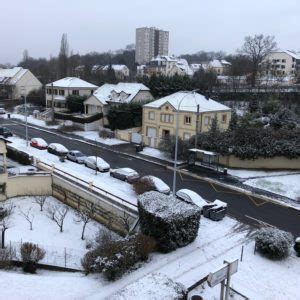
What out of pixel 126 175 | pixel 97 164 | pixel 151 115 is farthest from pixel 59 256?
pixel 151 115

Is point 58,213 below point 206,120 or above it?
below

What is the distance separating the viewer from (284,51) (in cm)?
11775

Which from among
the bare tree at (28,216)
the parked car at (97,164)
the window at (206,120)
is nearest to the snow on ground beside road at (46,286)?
the bare tree at (28,216)

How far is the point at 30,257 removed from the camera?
1909cm

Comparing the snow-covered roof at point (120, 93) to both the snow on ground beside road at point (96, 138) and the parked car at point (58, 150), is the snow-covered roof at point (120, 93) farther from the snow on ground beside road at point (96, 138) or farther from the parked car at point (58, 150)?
the parked car at point (58, 150)

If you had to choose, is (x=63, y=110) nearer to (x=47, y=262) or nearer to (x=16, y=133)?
(x=16, y=133)

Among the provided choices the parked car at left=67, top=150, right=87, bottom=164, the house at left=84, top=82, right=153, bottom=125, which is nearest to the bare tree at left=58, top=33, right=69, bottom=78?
the house at left=84, top=82, right=153, bottom=125

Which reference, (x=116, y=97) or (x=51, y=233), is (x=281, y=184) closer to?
(x=51, y=233)

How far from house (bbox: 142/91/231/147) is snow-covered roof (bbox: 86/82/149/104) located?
810cm

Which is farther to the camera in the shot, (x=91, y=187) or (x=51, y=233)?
(x=91, y=187)

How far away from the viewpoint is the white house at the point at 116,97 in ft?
189

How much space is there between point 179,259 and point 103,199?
331 inches

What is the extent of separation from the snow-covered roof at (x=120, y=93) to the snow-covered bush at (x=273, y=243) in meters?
38.3

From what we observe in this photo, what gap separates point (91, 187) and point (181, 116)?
20777 mm
